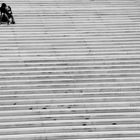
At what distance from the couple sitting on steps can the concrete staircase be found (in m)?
0.21

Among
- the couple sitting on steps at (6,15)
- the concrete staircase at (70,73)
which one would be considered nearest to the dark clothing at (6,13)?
the couple sitting on steps at (6,15)

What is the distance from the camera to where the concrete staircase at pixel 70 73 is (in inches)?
230

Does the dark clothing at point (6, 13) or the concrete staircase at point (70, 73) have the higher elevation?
the dark clothing at point (6, 13)

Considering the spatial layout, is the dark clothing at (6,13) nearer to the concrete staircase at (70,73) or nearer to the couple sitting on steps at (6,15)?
the couple sitting on steps at (6,15)

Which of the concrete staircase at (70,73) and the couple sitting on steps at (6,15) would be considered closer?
the concrete staircase at (70,73)

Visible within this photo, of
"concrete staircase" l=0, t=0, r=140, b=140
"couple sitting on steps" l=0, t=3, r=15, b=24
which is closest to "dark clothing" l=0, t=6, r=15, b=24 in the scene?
"couple sitting on steps" l=0, t=3, r=15, b=24

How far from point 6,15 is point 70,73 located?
304 centimetres

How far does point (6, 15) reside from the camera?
8.99m

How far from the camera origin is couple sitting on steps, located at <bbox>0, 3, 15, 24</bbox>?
872 centimetres

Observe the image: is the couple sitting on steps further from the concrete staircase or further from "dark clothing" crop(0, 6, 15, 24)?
the concrete staircase

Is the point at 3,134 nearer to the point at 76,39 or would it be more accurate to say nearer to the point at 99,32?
the point at 76,39

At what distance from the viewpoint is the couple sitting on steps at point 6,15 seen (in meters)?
8.72

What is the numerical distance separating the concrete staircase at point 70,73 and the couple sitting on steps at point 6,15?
0.21 meters

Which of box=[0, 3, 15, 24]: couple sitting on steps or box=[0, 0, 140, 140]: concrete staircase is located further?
box=[0, 3, 15, 24]: couple sitting on steps
